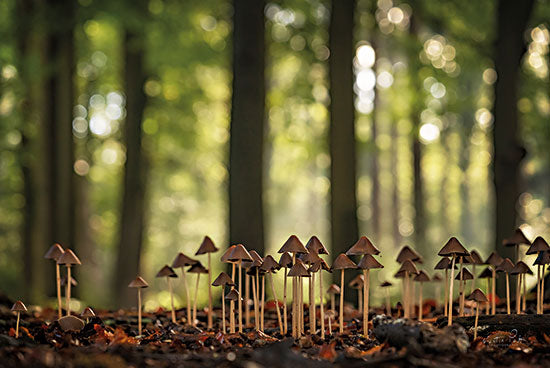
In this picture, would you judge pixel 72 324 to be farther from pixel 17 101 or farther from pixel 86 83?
pixel 86 83

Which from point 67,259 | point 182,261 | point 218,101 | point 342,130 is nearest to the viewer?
point 67,259

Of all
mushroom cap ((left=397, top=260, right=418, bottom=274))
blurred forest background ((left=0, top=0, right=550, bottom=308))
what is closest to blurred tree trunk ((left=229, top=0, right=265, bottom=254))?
blurred forest background ((left=0, top=0, right=550, bottom=308))

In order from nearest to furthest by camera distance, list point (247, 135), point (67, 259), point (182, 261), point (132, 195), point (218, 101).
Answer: point (67, 259) < point (182, 261) < point (247, 135) < point (132, 195) < point (218, 101)

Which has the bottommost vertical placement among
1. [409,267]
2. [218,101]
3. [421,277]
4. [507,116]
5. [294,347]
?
[294,347]

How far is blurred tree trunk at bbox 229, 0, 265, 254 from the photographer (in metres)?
8.93

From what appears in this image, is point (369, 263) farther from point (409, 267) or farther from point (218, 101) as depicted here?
point (218, 101)

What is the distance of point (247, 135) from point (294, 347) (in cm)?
458

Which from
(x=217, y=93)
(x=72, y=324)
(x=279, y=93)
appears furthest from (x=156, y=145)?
(x=72, y=324)

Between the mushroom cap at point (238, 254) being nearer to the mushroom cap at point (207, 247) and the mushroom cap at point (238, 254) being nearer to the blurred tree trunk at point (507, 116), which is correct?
the mushroom cap at point (207, 247)

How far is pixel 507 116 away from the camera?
10297mm

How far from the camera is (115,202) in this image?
72.8 feet

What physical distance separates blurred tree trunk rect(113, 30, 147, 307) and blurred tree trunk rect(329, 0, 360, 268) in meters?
5.73

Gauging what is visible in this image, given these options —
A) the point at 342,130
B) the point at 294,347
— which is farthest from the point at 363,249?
the point at 342,130

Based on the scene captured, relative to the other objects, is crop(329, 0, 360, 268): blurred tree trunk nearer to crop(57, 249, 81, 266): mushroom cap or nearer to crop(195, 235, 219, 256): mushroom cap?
crop(195, 235, 219, 256): mushroom cap
